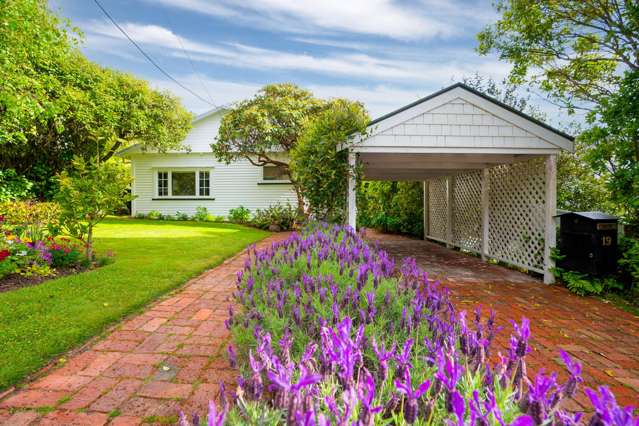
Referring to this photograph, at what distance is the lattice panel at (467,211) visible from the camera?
31.3 feet

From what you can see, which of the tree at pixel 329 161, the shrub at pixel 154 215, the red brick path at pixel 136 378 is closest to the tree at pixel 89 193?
the red brick path at pixel 136 378

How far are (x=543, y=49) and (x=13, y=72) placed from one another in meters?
10.7

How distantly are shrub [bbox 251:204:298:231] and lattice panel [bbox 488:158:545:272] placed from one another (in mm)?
8506

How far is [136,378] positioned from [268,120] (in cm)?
1212

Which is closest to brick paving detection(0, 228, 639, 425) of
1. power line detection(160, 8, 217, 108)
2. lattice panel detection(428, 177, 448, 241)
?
lattice panel detection(428, 177, 448, 241)

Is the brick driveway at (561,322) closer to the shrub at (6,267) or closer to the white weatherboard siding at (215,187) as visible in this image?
the shrub at (6,267)

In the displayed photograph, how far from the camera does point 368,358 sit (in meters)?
1.89

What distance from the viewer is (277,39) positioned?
14594 millimetres

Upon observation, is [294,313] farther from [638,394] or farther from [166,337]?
[638,394]

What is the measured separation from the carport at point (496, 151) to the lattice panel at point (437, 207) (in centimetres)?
326

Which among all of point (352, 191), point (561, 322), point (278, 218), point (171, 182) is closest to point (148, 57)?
point (171, 182)

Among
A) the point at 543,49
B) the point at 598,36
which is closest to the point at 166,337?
the point at 543,49

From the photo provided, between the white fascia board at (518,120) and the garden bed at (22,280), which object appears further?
the white fascia board at (518,120)

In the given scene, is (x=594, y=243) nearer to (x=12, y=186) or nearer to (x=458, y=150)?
(x=458, y=150)
